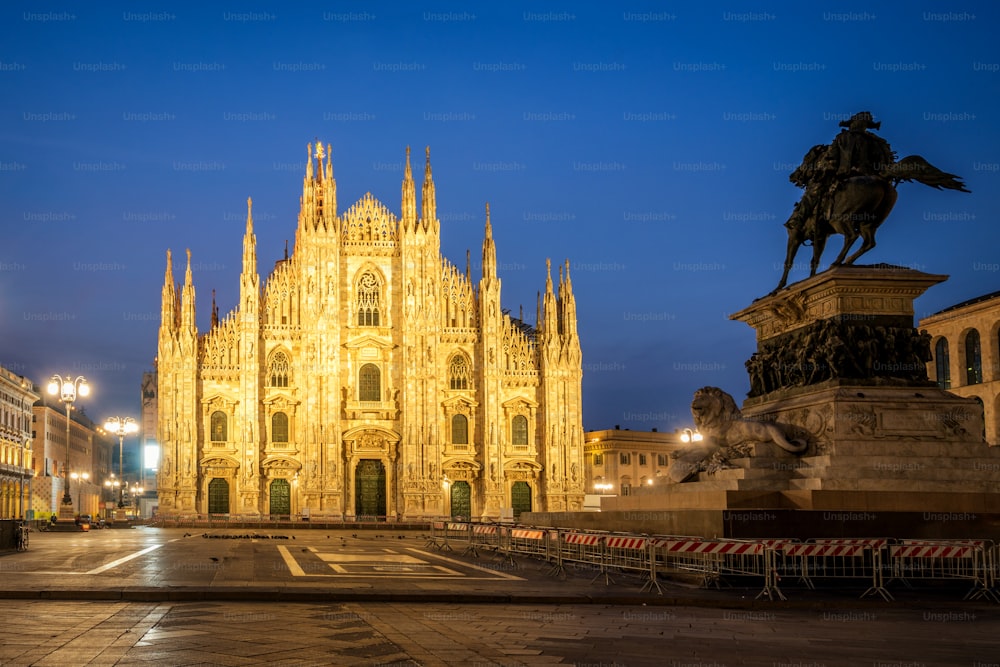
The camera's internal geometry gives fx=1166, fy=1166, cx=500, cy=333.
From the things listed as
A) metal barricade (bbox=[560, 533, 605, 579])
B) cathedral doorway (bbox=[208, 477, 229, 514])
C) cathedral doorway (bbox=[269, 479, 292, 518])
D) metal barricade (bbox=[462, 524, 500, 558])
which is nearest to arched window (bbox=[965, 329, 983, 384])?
metal barricade (bbox=[462, 524, 500, 558])

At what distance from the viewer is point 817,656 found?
35.8 ft

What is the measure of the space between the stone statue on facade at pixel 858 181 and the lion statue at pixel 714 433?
2862 mm

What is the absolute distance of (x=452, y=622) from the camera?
532 inches

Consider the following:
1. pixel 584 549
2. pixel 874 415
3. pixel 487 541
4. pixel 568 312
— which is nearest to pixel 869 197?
pixel 874 415

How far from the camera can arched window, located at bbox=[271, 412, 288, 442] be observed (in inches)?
2525

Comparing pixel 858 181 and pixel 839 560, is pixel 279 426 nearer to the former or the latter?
pixel 858 181

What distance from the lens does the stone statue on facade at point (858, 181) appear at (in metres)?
19.8

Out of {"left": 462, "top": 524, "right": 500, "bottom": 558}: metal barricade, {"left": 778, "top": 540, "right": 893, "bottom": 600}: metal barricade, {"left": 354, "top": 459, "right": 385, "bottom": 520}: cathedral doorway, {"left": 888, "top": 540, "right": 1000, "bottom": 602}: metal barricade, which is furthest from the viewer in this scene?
{"left": 354, "top": 459, "right": 385, "bottom": 520}: cathedral doorway

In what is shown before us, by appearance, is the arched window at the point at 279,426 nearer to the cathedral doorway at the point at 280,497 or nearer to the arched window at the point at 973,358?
the cathedral doorway at the point at 280,497

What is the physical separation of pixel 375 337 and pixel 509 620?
5179cm

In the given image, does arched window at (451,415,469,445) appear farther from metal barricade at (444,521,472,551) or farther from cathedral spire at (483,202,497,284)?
metal barricade at (444,521,472,551)

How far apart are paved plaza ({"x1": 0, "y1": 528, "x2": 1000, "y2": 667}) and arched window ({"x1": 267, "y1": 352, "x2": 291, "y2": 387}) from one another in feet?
143

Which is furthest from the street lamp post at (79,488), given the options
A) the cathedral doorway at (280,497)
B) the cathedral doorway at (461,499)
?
the cathedral doorway at (461,499)

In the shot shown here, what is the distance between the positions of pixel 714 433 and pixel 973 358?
121ft
